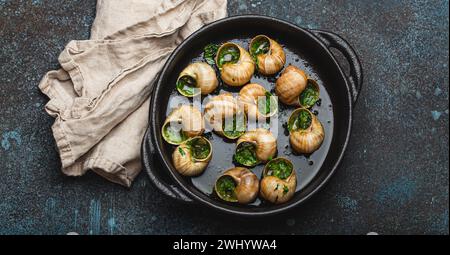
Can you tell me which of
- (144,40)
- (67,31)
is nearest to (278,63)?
(144,40)

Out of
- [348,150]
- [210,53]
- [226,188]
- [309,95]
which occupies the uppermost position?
[210,53]

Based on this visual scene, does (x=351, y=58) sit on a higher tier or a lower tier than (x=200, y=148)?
higher

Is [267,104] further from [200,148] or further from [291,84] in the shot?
[200,148]

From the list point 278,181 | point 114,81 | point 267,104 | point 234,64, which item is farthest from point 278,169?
point 114,81

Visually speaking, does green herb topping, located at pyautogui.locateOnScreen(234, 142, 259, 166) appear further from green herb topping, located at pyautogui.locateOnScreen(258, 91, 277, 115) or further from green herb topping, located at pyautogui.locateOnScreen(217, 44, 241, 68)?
green herb topping, located at pyautogui.locateOnScreen(217, 44, 241, 68)

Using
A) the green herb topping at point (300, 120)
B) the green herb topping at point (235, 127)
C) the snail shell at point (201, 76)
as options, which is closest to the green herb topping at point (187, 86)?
the snail shell at point (201, 76)

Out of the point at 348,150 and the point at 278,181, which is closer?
the point at 278,181
